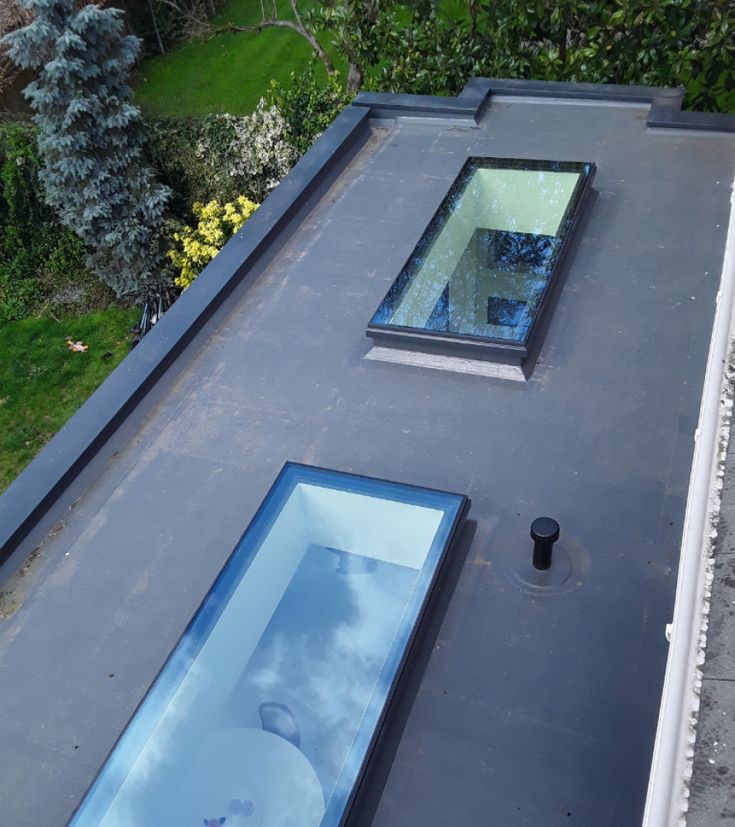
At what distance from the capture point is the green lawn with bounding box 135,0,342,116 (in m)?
16.2

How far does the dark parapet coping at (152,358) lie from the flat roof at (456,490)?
0.08 meters

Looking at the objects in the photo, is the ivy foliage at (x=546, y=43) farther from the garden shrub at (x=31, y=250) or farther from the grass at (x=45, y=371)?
the grass at (x=45, y=371)

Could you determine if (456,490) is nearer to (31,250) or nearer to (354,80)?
(354,80)

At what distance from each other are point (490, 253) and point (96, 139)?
24.1ft

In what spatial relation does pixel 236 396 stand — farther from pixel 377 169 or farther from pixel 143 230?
pixel 143 230

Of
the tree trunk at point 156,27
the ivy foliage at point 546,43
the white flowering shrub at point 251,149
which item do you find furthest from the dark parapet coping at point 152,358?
the tree trunk at point 156,27

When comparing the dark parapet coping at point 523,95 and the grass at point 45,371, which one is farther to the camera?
the grass at point 45,371

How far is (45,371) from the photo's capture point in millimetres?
11609

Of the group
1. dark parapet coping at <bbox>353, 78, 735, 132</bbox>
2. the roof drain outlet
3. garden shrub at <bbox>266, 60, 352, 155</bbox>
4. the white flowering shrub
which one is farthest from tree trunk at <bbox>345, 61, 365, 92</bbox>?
the roof drain outlet

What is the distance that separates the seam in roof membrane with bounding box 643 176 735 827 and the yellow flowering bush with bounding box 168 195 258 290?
29.6ft

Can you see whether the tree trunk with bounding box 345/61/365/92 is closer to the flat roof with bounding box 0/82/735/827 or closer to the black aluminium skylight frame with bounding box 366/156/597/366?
the flat roof with bounding box 0/82/735/827

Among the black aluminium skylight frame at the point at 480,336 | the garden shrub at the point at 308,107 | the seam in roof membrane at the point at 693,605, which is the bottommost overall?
the seam in roof membrane at the point at 693,605

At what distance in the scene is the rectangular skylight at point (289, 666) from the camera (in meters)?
3.77

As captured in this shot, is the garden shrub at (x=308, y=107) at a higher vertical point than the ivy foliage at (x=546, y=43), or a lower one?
lower
